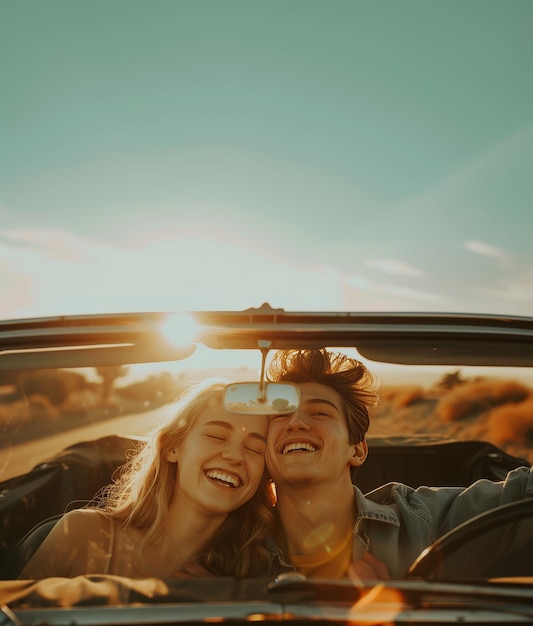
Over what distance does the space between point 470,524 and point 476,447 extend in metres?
2.98

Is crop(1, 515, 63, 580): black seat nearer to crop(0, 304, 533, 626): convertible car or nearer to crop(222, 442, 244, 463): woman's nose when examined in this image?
crop(0, 304, 533, 626): convertible car

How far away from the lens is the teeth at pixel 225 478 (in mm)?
3076

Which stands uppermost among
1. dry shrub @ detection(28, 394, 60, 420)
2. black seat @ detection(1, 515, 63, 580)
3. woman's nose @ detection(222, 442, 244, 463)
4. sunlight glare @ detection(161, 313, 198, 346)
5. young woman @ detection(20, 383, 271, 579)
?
sunlight glare @ detection(161, 313, 198, 346)

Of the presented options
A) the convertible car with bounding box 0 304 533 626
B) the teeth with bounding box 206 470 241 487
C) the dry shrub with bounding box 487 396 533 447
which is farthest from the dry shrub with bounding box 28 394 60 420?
the dry shrub with bounding box 487 396 533 447

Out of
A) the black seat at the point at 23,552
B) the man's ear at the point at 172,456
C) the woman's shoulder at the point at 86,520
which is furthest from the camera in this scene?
the man's ear at the point at 172,456

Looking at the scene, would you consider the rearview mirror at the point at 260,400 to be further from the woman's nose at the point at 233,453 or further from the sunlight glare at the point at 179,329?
the woman's nose at the point at 233,453

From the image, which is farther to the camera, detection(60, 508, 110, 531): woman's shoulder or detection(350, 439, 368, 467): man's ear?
detection(350, 439, 368, 467): man's ear

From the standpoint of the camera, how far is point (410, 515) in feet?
10.5

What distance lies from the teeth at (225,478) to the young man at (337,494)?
0.18m

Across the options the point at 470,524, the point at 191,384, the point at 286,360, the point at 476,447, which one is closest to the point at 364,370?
the point at 286,360

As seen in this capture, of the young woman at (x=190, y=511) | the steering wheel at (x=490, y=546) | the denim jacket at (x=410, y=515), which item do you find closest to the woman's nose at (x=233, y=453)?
the young woman at (x=190, y=511)

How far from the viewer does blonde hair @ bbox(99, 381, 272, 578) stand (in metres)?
3.18

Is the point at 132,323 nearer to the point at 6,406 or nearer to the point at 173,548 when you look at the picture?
the point at 6,406

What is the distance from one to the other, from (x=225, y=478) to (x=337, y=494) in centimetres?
59
